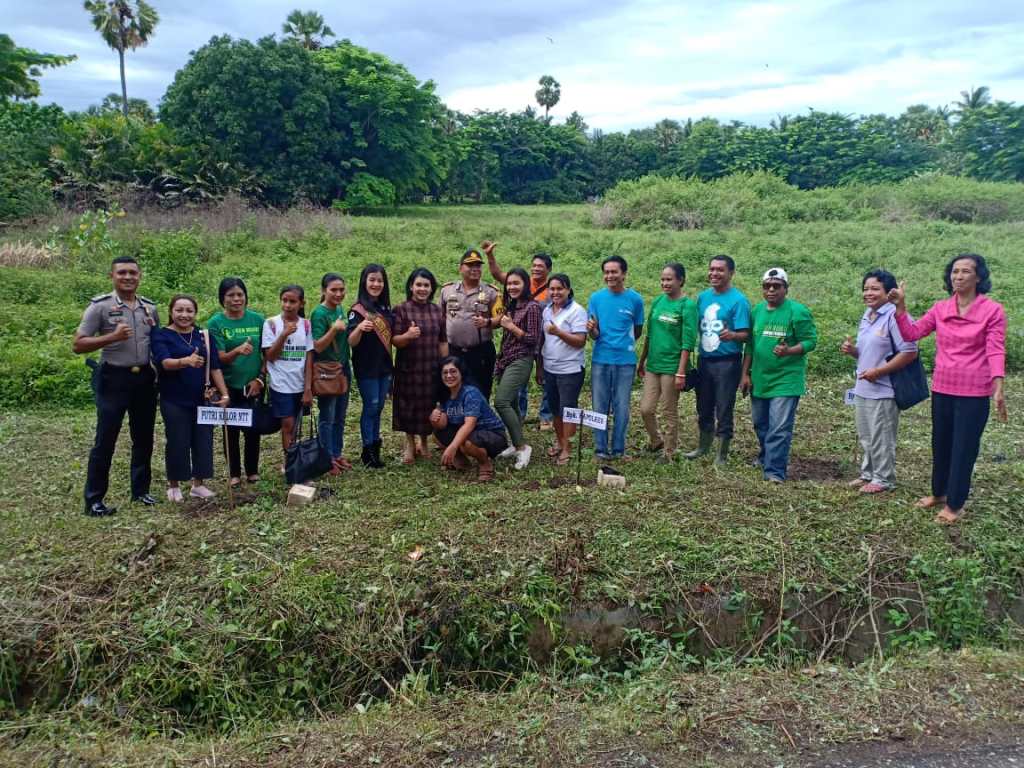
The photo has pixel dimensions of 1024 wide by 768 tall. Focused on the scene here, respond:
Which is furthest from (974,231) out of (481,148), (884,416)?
(481,148)

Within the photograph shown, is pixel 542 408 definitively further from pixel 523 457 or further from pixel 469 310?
pixel 469 310

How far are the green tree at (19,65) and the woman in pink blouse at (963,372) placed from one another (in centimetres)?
1796

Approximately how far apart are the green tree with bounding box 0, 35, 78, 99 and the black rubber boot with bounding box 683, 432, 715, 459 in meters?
16.7

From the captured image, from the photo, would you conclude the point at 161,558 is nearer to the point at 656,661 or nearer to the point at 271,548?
the point at 271,548

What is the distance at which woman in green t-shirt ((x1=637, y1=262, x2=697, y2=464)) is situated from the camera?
6.62 meters

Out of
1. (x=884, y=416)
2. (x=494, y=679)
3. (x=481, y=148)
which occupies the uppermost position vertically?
(x=481, y=148)

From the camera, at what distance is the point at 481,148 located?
43250mm

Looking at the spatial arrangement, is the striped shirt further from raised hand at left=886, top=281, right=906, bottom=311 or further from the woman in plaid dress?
the woman in plaid dress

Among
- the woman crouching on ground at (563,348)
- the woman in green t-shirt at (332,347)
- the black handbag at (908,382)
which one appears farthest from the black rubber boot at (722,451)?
the woman in green t-shirt at (332,347)

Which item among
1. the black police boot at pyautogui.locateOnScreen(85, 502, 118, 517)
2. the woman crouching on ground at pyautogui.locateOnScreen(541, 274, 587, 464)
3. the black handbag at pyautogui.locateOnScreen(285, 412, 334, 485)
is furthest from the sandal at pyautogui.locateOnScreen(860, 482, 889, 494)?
the black police boot at pyautogui.locateOnScreen(85, 502, 118, 517)

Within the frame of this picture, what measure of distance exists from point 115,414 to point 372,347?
2.00 metres

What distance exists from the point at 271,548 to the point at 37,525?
186cm

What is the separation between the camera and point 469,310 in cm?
679

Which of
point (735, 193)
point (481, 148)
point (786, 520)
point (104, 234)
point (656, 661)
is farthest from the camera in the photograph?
point (481, 148)
